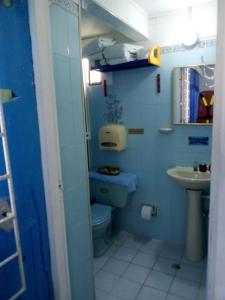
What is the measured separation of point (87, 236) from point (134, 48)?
1671 mm

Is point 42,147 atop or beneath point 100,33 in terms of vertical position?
beneath

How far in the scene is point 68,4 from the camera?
1304mm

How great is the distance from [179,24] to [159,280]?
224 cm

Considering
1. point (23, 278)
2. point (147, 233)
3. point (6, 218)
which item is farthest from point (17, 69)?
point (147, 233)

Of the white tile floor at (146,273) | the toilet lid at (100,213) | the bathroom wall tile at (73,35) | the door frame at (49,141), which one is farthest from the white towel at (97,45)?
the white tile floor at (146,273)

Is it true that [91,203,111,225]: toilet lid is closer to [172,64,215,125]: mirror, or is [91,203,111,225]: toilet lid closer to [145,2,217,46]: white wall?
[172,64,215,125]: mirror

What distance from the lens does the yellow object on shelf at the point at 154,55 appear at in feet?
6.98

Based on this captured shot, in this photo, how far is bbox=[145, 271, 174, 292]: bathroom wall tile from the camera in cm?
200

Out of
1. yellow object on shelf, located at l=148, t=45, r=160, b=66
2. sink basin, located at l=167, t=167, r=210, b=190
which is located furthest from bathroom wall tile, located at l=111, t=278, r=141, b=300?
yellow object on shelf, located at l=148, t=45, r=160, b=66

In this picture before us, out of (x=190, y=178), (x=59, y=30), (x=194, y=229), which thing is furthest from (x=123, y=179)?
(x=59, y=30)

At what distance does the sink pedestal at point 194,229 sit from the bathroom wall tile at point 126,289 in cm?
63

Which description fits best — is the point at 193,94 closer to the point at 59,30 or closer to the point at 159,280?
the point at 59,30

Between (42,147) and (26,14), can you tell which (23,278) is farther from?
(26,14)

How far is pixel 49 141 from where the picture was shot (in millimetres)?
1226
